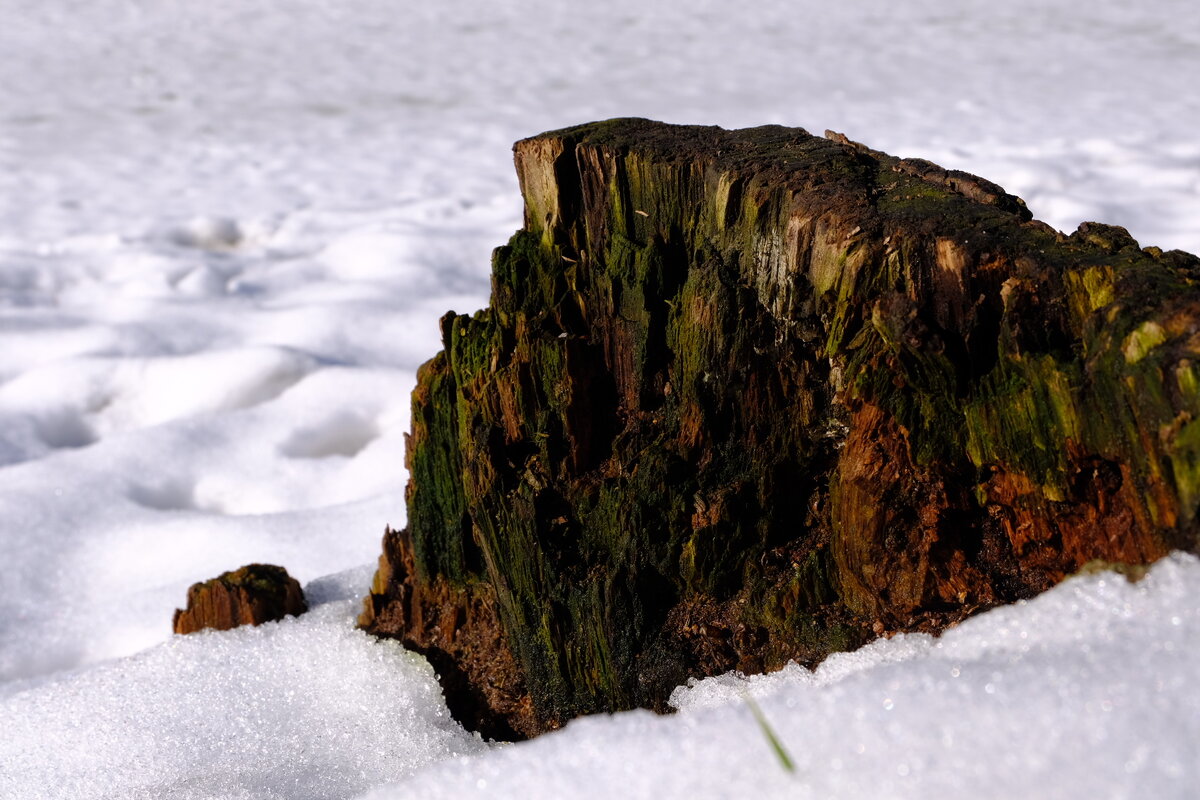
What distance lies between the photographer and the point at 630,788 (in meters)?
1.06

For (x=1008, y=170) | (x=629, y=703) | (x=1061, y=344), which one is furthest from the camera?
(x=1008, y=170)

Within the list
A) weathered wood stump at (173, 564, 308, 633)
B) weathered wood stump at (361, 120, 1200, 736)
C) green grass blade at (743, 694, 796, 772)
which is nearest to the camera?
green grass blade at (743, 694, 796, 772)

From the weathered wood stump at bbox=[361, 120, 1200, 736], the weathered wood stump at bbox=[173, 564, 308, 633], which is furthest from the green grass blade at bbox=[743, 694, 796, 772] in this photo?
the weathered wood stump at bbox=[173, 564, 308, 633]

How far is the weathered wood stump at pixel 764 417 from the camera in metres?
1.31

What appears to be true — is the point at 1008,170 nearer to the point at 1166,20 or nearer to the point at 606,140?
the point at 606,140

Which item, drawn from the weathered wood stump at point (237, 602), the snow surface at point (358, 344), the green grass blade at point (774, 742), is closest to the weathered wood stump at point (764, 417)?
the snow surface at point (358, 344)

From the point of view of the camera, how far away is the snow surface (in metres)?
1.06

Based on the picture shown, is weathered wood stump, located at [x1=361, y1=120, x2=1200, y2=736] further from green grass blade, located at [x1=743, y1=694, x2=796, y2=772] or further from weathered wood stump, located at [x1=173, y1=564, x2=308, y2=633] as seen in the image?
green grass blade, located at [x1=743, y1=694, x2=796, y2=772]

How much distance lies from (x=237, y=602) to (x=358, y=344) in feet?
6.56

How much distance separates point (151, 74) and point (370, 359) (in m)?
6.28

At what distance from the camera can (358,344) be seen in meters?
4.09

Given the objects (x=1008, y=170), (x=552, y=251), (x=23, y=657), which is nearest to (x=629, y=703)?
(x=552, y=251)

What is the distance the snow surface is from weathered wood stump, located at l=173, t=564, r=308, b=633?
0.07 metres

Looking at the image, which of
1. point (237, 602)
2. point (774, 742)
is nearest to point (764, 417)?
point (774, 742)
